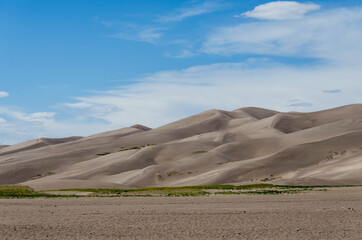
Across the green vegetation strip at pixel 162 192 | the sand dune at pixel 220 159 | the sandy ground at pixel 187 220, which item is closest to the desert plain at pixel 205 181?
the sandy ground at pixel 187 220

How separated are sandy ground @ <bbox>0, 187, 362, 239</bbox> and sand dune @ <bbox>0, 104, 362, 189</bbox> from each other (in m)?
29.7

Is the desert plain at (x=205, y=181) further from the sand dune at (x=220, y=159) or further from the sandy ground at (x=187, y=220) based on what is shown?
the sand dune at (x=220, y=159)

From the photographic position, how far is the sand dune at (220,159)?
76375 mm

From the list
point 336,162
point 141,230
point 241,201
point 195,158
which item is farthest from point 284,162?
point 141,230

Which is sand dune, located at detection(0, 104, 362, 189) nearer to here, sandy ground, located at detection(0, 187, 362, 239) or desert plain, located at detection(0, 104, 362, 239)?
desert plain, located at detection(0, 104, 362, 239)

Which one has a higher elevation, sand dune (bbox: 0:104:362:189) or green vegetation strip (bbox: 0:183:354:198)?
sand dune (bbox: 0:104:362:189)

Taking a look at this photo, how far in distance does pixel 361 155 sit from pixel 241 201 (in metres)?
50.3

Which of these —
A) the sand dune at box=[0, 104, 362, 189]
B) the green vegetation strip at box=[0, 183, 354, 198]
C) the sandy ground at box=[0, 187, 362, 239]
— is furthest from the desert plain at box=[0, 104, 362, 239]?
the green vegetation strip at box=[0, 183, 354, 198]

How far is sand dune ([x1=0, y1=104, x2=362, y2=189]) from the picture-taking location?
7638cm

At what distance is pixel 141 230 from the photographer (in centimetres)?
2161

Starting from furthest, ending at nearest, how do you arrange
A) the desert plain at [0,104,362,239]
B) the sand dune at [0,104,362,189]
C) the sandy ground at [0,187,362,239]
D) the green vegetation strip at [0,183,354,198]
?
1. the sand dune at [0,104,362,189]
2. the green vegetation strip at [0,183,354,198]
3. the desert plain at [0,104,362,239]
4. the sandy ground at [0,187,362,239]

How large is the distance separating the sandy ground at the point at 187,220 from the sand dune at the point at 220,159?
2974 centimetres

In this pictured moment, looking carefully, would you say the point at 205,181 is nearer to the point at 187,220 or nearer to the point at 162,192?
the point at 162,192

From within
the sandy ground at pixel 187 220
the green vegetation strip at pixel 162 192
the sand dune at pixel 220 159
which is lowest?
the sandy ground at pixel 187 220
